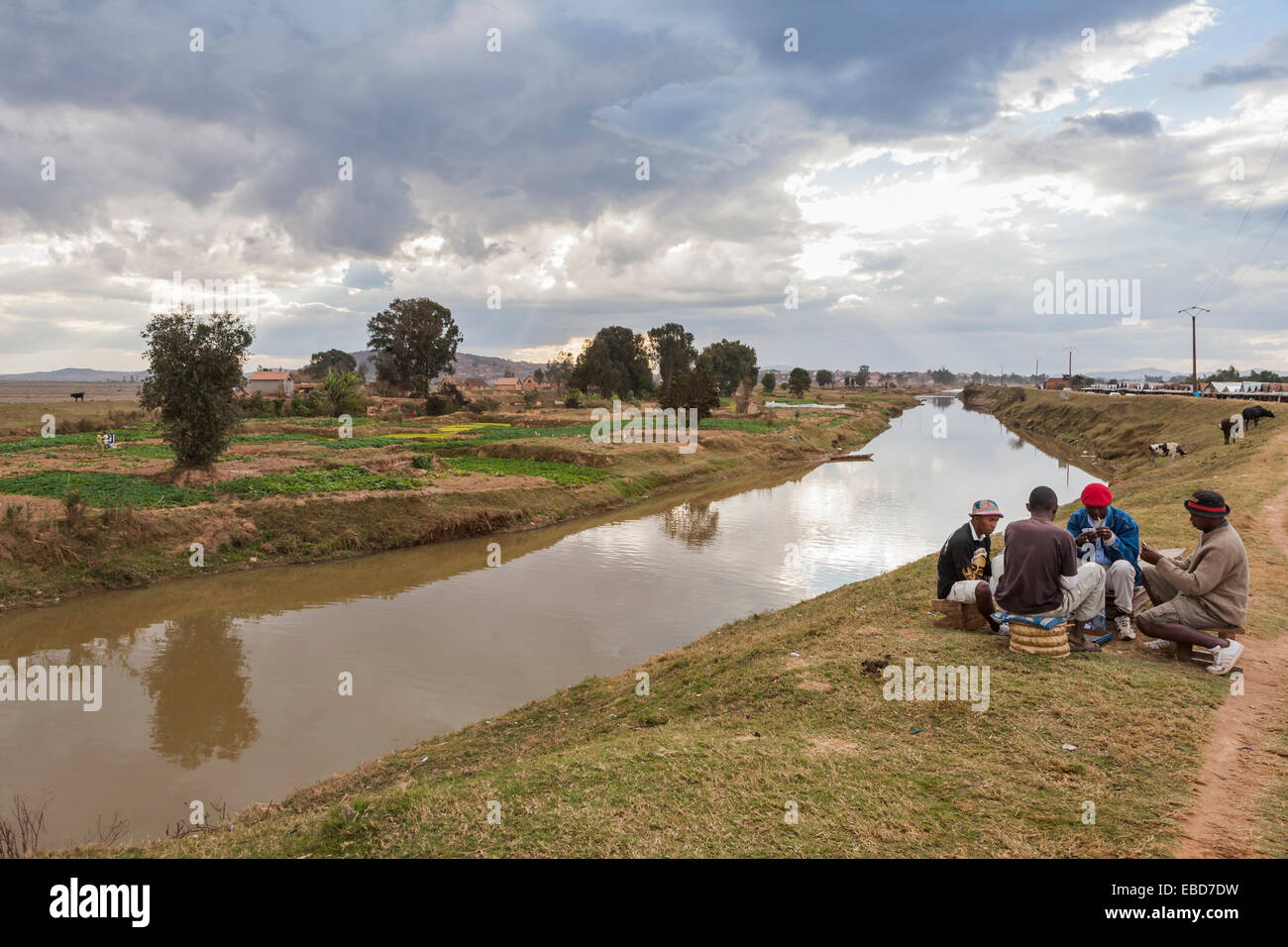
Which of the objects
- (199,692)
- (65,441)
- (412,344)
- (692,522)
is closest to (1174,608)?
(199,692)

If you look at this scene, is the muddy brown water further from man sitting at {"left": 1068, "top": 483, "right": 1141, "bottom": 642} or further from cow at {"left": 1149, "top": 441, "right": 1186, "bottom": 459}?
cow at {"left": 1149, "top": 441, "right": 1186, "bottom": 459}

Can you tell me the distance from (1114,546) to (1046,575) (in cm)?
156

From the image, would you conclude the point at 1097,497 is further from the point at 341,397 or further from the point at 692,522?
the point at 341,397

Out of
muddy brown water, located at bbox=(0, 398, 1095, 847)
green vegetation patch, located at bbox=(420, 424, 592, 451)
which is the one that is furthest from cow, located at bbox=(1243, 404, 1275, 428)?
green vegetation patch, located at bbox=(420, 424, 592, 451)

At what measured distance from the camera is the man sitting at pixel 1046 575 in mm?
8148

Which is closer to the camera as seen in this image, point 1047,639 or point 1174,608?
point 1174,608

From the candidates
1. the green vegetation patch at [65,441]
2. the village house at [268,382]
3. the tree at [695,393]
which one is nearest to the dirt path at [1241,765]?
the green vegetation patch at [65,441]

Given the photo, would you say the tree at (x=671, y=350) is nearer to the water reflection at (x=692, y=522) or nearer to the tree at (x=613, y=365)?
the tree at (x=613, y=365)

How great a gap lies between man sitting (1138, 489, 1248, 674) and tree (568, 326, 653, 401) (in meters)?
91.6

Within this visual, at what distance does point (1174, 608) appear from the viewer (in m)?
8.43

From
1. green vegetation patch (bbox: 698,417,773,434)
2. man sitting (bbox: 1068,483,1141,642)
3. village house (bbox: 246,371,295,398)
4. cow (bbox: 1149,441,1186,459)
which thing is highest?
village house (bbox: 246,371,295,398)

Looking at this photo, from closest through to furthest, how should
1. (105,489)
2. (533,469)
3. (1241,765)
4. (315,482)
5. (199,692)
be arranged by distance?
(1241,765)
(199,692)
(105,489)
(315,482)
(533,469)

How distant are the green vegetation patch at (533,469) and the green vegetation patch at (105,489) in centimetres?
1145

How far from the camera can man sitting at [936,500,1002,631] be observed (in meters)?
9.30
